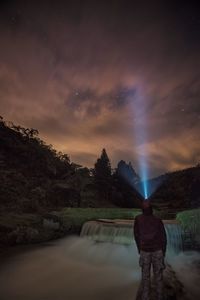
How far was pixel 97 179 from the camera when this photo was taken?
43.6 metres

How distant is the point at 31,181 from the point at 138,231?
27.7 metres

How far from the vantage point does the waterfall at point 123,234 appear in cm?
1465

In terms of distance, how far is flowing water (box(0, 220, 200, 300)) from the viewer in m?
9.72

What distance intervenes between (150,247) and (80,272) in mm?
7171

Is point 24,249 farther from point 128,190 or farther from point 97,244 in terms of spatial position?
point 128,190

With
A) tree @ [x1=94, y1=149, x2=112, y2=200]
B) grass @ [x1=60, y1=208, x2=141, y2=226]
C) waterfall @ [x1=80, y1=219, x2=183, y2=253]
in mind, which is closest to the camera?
waterfall @ [x1=80, y1=219, x2=183, y2=253]

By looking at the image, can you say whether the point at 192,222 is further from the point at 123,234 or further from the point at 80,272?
the point at 80,272

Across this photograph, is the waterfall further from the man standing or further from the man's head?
the man's head

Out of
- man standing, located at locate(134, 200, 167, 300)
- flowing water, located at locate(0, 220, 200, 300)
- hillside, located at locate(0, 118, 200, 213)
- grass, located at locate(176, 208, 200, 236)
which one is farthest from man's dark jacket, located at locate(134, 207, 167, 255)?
hillside, located at locate(0, 118, 200, 213)

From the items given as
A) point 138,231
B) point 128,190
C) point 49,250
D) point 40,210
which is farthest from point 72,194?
point 138,231

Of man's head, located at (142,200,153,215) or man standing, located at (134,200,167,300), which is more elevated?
man's head, located at (142,200,153,215)

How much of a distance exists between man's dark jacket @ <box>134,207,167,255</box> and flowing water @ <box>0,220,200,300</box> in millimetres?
2675

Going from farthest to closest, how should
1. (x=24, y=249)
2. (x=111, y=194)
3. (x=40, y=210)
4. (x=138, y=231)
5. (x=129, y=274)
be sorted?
(x=111, y=194) < (x=40, y=210) < (x=24, y=249) < (x=129, y=274) < (x=138, y=231)

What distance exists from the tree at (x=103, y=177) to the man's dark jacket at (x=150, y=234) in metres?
35.4
